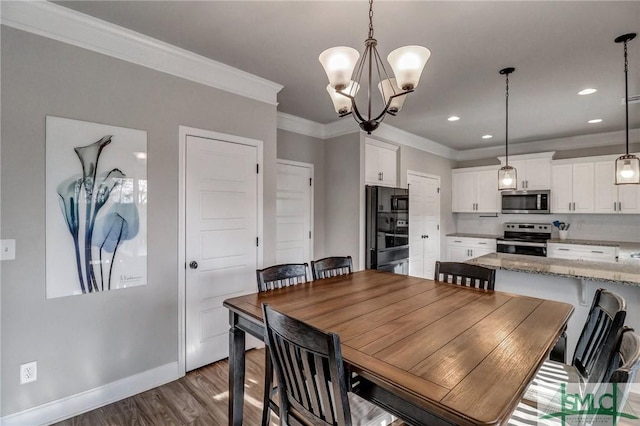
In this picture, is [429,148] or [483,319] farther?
[429,148]

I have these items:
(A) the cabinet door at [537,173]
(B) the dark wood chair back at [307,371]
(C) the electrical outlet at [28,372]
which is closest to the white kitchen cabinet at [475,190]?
(A) the cabinet door at [537,173]

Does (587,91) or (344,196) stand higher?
(587,91)

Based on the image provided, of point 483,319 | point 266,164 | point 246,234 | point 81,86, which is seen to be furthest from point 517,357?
point 81,86

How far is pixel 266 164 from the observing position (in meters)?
3.12

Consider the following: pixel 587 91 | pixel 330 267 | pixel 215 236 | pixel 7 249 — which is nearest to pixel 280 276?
pixel 330 267

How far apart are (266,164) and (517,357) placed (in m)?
2.60

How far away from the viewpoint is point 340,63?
1.52 meters

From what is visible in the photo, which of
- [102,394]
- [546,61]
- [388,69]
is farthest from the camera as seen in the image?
[388,69]

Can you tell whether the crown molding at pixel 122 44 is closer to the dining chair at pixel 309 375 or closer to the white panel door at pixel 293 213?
the white panel door at pixel 293 213

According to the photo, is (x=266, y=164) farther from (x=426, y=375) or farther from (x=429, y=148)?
(x=429, y=148)

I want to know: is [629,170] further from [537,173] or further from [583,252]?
[537,173]

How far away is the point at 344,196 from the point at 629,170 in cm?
284

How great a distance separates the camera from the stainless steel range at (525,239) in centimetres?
495

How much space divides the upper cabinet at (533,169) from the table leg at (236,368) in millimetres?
5452
